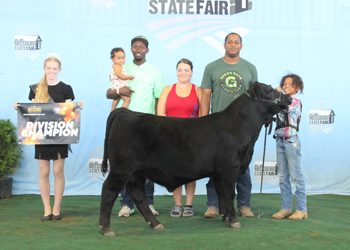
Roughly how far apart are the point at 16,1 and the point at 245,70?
4.02 m

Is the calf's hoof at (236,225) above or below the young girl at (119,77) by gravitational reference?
below

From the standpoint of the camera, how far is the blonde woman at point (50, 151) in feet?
12.7

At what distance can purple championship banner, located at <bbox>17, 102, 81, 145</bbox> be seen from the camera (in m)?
3.85

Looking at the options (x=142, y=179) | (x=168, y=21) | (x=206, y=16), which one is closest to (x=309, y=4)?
(x=206, y=16)

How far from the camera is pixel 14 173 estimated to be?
18.7 feet

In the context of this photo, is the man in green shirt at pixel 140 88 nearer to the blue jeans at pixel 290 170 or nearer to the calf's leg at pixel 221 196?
the calf's leg at pixel 221 196

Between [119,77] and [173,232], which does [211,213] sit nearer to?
[173,232]

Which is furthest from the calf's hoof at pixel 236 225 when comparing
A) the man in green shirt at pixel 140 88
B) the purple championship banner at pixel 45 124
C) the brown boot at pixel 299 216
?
→ the purple championship banner at pixel 45 124

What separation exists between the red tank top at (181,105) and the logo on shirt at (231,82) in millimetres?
362

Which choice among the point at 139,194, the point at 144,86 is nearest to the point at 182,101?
the point at 144,86

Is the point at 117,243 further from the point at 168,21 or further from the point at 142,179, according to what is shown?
the point at 168,21

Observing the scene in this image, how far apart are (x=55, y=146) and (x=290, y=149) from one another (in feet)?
8.46

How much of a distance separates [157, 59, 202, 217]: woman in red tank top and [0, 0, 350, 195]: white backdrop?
1.73 m

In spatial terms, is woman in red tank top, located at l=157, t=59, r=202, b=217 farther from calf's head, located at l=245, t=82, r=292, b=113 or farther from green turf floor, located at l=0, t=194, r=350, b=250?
calf's head, located at l=245, t=82, r=292, b=113
